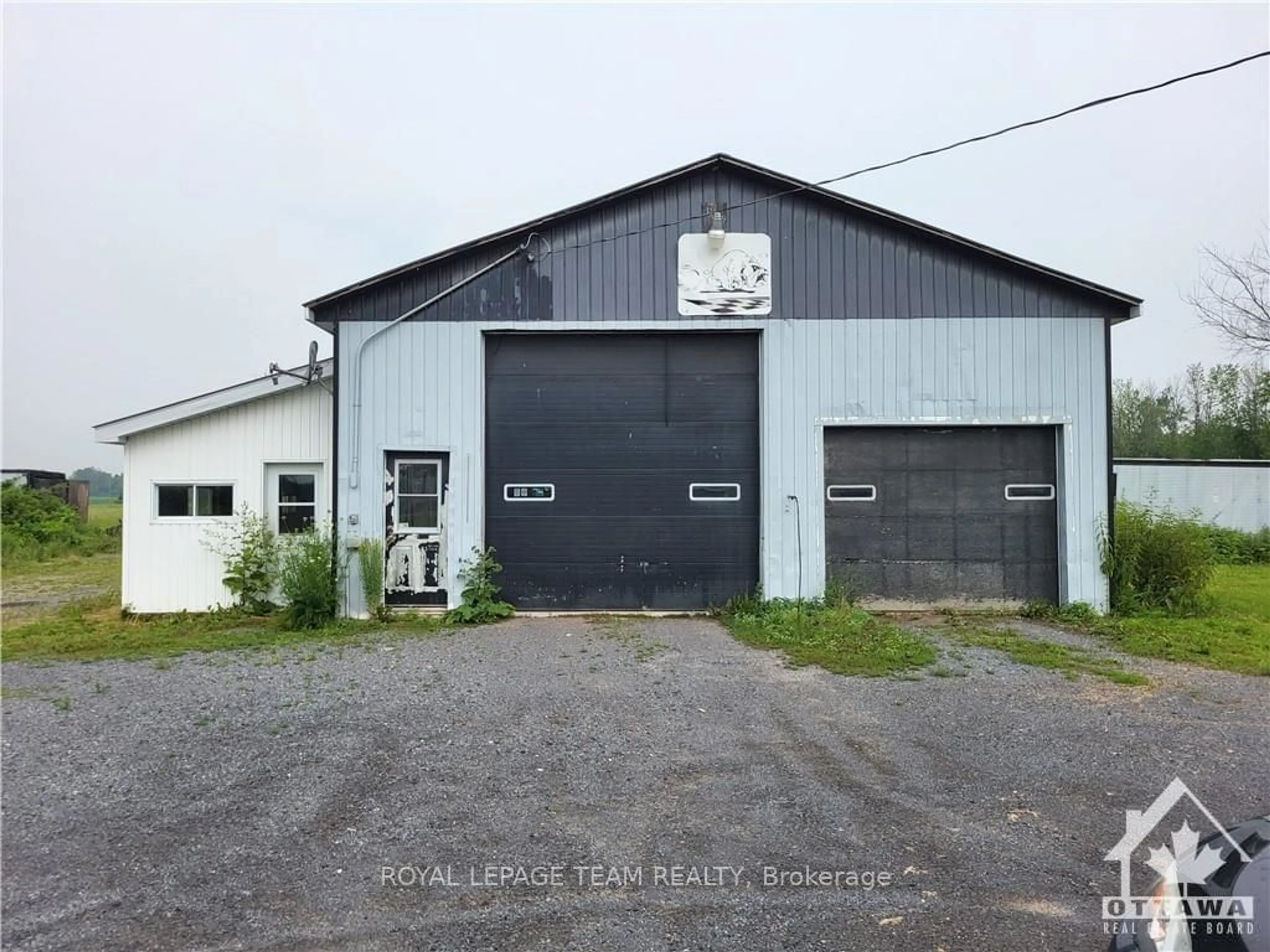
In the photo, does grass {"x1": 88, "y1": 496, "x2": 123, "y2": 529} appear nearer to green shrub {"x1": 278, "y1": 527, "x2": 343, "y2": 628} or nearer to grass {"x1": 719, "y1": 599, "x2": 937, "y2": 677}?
green shrub {"x1": 278, "y1": 527, "x2": 343, "y2": 628}

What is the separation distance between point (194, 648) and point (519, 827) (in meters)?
6.25

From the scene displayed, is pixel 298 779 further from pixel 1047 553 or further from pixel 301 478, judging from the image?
pixel 1047 553

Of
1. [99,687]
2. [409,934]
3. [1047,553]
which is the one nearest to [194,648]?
[99,687]

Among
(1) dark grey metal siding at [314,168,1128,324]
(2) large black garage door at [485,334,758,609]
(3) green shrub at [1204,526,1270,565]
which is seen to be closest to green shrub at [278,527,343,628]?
(2) large black garage door at [485,334,758,609]

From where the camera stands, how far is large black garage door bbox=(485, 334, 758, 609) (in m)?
10.8

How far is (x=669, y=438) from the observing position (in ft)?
35.7

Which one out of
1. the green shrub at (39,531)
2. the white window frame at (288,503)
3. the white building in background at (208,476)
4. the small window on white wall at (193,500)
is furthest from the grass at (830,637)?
the green shrub at (39,531)

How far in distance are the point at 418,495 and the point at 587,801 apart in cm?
701

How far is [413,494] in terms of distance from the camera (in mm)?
10664

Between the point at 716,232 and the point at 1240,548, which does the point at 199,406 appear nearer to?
the point at 716,232

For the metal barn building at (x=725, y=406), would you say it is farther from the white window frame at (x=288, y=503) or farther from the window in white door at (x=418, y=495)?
the white window frame at (x=288, y=503)

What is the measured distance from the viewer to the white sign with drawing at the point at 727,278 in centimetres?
1068

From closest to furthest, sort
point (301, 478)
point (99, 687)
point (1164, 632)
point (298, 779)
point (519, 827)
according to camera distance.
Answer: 1. point (519, 827)
2. point (298, 779)
3. point (99, 687)
4. point (1164, 632)
5. point (301, 478)

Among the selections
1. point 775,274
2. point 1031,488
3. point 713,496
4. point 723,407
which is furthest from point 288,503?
point 1031,488
